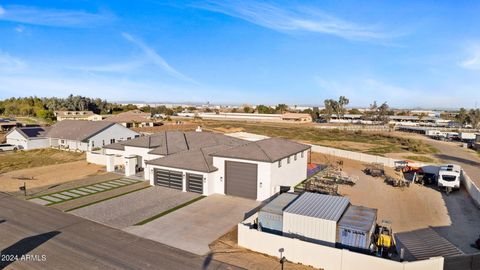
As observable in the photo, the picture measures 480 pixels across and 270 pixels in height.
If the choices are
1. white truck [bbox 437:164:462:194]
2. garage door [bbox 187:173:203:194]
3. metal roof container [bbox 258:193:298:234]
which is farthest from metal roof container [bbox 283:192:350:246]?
white truck [bbox 437:164:462:194]

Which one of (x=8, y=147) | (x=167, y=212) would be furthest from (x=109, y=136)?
(x=167, y=212)

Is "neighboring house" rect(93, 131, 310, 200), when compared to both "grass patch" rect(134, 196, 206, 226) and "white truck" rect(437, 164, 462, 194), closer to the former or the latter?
"grass patch" rect(134, 196, 206, 226)

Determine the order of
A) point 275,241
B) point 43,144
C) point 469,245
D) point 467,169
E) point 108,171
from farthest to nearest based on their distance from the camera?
point 43,144
point 467,169
point 108,171
point 469,245
point 275,241

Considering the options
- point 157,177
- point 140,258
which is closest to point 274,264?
point 140,258

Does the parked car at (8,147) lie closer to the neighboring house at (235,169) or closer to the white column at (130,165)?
the white column at (130,165)

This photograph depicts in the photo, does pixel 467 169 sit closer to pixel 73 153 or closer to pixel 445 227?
pixel 445 227

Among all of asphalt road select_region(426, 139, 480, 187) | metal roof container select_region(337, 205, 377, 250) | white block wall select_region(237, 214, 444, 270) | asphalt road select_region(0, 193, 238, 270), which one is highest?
metal roof container select_region(337, 205, 377, 250)
